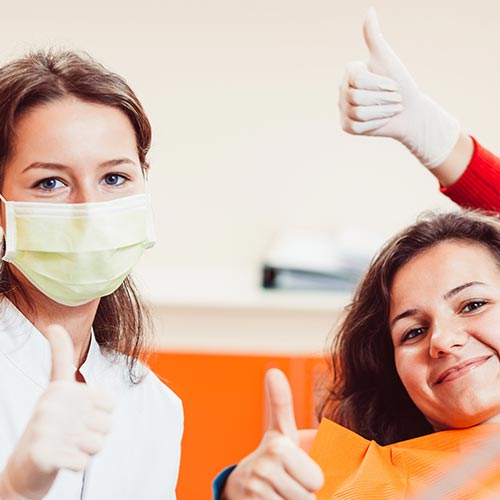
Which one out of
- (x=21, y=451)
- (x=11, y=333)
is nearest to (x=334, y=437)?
(x=11, y=333)

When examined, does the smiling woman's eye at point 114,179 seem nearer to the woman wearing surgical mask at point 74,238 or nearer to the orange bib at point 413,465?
the woman wearing surgical mask at point 74,238

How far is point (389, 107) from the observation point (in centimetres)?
183

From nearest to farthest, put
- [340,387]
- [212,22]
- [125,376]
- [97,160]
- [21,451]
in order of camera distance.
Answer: [21,451] < [97,160] < [125,376] < [340,387] < [212,22]

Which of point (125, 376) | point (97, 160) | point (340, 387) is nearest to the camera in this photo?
point (97, 160)

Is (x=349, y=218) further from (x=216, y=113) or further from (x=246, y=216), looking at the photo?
(x=216, y=113)

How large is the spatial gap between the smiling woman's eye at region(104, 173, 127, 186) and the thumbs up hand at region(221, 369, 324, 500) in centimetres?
48

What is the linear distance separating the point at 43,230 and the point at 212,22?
1.86 m

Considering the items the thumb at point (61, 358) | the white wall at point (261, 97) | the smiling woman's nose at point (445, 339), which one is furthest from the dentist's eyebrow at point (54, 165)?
the white wall at point (261, 97)

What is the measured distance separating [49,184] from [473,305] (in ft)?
2.34

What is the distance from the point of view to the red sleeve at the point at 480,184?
1.84 meters

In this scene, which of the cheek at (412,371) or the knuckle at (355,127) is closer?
the cheek at (412,371)

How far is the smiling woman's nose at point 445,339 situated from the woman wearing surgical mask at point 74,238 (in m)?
0.47

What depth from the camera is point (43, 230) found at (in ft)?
4.67

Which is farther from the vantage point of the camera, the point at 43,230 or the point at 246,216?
the point at 246,216
